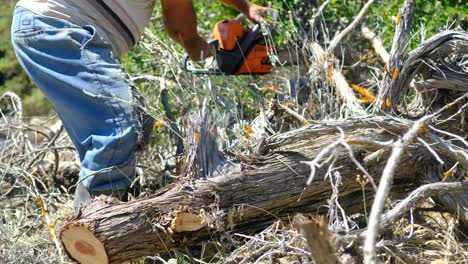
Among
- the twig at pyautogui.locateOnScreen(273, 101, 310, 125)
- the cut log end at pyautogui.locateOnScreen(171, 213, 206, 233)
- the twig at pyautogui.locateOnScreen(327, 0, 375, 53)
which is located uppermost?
the twig at pyautogui.locateOnScreen(327, 0, 375, 53)

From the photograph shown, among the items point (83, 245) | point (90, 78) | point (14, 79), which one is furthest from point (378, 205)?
point (14, 79)

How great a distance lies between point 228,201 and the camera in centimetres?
314

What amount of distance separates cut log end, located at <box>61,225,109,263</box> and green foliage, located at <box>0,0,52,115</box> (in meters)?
4.05

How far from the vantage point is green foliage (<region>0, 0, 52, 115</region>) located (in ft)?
23.3

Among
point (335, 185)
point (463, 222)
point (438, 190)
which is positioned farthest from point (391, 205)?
point (438, 190)

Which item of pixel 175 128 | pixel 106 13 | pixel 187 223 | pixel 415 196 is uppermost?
pixel 106 13

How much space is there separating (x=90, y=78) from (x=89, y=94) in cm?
12

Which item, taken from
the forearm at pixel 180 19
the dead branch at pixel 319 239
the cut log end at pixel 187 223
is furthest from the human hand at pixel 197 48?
the dead branch at pixel 319 239

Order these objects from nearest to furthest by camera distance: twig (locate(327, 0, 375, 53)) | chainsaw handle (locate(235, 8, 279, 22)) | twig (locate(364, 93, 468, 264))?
twig (locate(364, 93, 468, 264)) < chainsaw handle (locate(235, 8, 279, 22)) < twig (locate(327, 0, 375, 53))

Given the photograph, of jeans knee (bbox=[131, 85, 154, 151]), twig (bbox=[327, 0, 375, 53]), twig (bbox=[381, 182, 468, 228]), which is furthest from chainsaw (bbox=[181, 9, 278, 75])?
twig (bbox=[381, 182, 468, 228])

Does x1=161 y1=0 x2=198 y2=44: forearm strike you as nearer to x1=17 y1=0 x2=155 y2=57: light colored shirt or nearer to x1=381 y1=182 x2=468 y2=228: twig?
x1=17 y1=0 x2=155 y2=57: light colored shirt

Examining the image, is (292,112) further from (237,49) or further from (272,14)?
(272,14)

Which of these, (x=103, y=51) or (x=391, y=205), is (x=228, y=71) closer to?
(x=103, y=51)

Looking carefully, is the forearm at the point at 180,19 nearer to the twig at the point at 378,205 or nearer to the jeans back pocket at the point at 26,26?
the jeans back pocket at the point at 26,26
